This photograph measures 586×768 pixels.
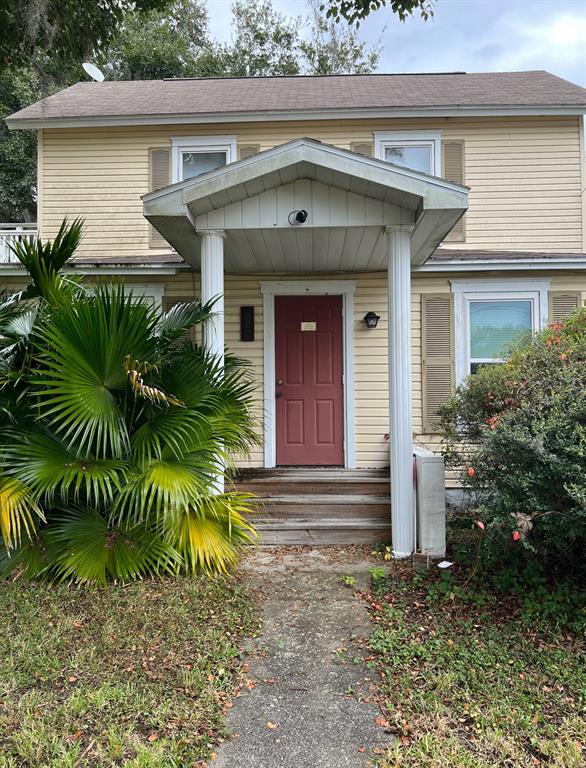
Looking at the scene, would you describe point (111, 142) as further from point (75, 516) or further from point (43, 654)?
point (43, 654)

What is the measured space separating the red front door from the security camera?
220cm

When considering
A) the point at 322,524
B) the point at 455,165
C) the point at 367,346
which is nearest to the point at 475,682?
the point at 322,524

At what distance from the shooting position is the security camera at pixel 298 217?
463 cm

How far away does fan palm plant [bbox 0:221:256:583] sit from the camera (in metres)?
3.72

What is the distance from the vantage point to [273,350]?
680 cm

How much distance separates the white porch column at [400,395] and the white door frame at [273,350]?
2.02 metres

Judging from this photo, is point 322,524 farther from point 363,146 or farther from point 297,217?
point 363,146

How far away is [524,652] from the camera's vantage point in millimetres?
3100

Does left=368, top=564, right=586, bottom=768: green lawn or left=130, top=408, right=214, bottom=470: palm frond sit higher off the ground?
left=130, top=408, right=214, bottom=470: palm frond

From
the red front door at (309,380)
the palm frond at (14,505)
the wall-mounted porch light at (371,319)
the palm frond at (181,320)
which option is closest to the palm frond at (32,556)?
the palm frond at (14,505)

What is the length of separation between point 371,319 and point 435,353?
0.98m

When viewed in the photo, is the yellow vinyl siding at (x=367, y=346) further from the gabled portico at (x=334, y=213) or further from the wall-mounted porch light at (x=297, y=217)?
the wall-mounted porch light at (x=297, y=217)

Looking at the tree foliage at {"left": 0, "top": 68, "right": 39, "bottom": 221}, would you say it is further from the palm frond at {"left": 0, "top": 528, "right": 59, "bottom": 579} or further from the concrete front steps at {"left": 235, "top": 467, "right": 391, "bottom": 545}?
the palm frond at {"left": 0, "top": 528, "right": 59, "bottom": 579}

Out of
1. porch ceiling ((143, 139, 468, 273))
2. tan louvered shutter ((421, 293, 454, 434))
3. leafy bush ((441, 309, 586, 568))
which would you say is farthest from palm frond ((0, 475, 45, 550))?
tan louvered shutter ((421, 293, 454, 434))
